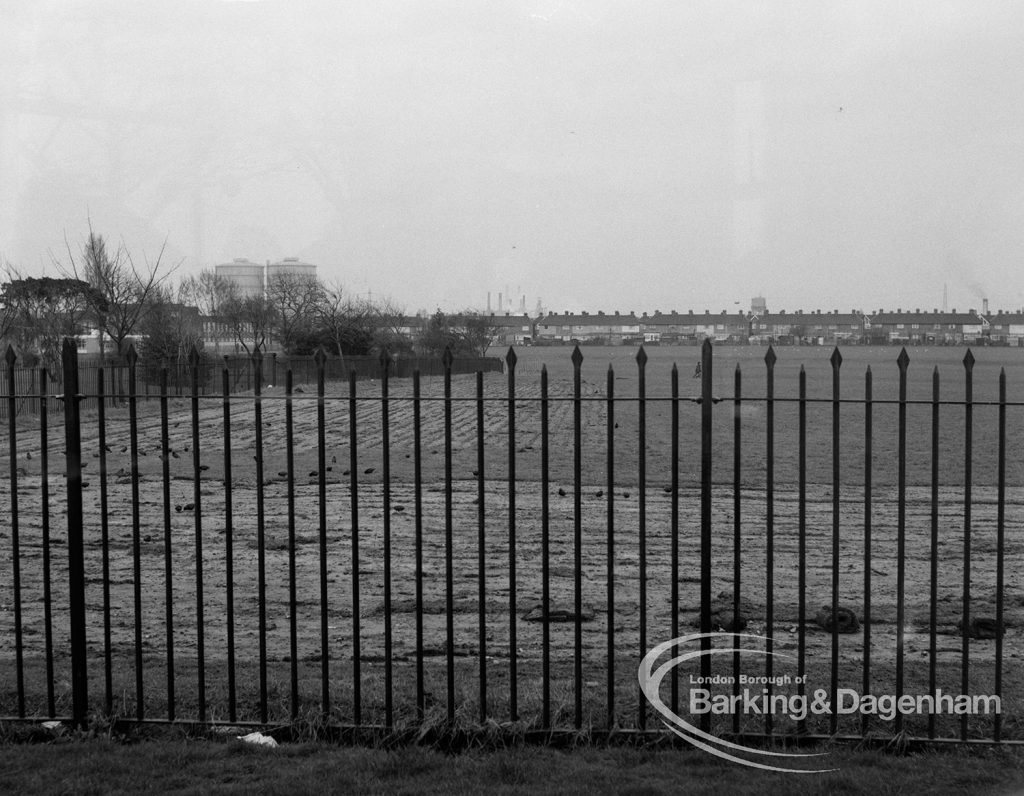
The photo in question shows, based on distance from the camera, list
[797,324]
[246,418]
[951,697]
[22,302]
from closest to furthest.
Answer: [951,697]
[797,324]
[246,418]
[22,302]

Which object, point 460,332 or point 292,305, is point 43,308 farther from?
point 460,332

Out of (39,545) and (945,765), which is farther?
(39,545)

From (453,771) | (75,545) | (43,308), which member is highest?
(43,308)

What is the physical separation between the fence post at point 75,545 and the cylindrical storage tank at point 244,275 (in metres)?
45.2

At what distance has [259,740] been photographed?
468cm

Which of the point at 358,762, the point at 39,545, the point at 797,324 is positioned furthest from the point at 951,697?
the point at 797,324

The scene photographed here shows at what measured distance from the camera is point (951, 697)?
515 cm

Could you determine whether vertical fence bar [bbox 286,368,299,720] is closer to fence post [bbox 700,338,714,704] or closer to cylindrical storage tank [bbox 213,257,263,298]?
fence post [bbox 700,338,714,704]

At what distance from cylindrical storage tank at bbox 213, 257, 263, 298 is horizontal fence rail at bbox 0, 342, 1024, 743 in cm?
3328

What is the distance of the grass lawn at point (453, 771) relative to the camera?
4176 millimetres

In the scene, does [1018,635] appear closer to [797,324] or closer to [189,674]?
[189,674]

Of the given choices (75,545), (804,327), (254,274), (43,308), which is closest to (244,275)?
(254,274)

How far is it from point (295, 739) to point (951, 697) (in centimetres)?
330

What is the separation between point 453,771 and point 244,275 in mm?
47145
